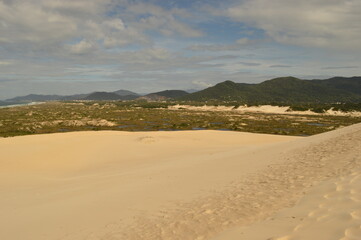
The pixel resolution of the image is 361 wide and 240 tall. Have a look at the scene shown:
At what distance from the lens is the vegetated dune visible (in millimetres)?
5508

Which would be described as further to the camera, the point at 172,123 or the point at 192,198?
the point at 172,123

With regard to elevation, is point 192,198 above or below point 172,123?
above

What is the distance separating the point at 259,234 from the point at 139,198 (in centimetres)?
468

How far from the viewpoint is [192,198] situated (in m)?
8.02

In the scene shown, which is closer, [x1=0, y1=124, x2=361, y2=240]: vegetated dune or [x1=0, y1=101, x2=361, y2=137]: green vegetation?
[x1=0, y1=124, x2=361, y2=240]: vegetated dune

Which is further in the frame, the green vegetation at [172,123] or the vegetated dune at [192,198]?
the green vegetation at [172,123]

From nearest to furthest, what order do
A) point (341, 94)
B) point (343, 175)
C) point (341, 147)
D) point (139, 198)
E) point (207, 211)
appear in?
point (207, 211) < point (343, 175) < point (139, 198) < point (341, 147) < point (341, 94)

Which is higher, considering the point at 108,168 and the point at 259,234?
the point at 259,234

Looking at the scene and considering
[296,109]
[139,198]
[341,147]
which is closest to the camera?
[139,198]

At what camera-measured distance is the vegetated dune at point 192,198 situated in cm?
551

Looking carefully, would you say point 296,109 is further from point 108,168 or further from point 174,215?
point 174,215

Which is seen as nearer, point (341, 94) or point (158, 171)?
point (158, 171)

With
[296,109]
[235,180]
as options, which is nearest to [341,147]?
[235,180]

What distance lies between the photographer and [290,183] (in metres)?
8.29
